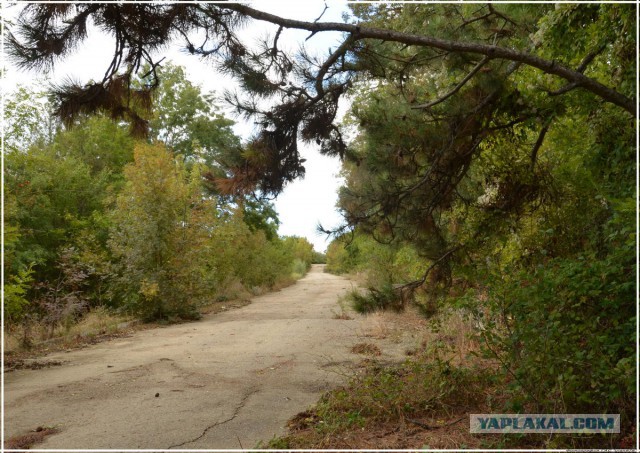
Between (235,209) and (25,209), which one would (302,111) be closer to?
(25,209)

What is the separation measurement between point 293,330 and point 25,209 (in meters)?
9.47

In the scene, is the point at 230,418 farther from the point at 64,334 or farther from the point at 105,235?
the point at 105,235

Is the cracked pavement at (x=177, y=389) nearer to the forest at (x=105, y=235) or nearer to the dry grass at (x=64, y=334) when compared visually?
the dry grass at (x=64, y=334)

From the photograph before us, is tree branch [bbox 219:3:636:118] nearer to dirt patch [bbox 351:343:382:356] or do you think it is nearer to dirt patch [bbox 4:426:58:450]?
dirt patch [bbox 4:426:58:450]

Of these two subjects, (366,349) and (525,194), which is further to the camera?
(366,349)

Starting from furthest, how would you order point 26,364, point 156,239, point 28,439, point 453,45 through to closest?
point 156,239 < point 26,364 < point 453,45 < point 28,439

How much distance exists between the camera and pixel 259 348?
29.7 feet

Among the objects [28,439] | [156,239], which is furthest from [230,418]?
[156,239]

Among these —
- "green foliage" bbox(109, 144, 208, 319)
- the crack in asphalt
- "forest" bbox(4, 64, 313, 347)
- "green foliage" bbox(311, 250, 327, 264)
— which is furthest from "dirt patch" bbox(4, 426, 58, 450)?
"green foliage" bbox(311, 250, 327, 264)

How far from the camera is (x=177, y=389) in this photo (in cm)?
590

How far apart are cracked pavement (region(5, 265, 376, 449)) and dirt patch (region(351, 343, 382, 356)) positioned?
177 millimetres

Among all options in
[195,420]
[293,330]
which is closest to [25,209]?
[293,330]

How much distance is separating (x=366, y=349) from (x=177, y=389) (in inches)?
152

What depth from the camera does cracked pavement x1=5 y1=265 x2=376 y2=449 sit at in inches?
171
